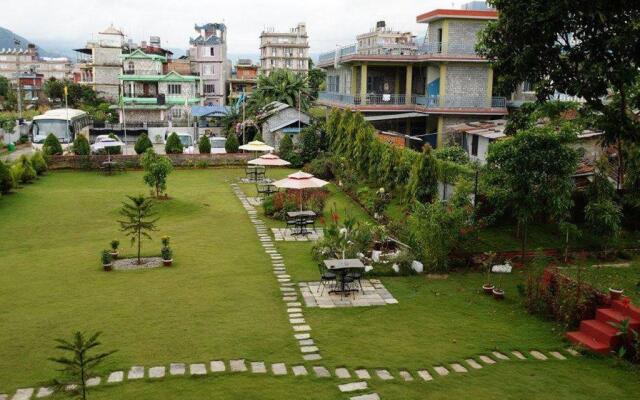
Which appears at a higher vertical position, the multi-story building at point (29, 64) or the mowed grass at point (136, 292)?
the multi-story building at point (29, 64)

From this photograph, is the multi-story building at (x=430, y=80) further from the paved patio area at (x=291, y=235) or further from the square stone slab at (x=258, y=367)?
the square stone slab at (x=258, y=367)

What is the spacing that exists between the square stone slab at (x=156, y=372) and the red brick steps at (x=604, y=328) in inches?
318

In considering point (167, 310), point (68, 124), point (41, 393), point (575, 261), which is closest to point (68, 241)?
point (167, 310)

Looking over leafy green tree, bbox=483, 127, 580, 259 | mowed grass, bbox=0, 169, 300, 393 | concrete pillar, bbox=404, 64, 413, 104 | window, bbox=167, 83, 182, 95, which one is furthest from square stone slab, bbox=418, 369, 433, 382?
window, bbox=167, 83, 182, 95

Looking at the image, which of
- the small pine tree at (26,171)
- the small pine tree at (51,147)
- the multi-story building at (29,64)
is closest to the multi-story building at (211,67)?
the small pine tree at (51,147)

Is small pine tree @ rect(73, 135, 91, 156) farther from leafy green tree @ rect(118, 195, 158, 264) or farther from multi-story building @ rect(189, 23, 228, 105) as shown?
multi-story building @ rect(189, 23, 228, 105)

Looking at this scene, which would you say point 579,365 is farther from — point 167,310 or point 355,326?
point 167,310

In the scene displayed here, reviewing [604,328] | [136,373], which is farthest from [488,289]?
[136,373]

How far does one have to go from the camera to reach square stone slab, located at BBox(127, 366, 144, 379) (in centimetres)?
1022

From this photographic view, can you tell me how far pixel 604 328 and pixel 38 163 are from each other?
30280mm

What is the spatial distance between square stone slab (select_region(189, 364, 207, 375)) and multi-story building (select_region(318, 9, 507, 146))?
2577 centimetres

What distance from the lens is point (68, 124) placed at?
49.9 m

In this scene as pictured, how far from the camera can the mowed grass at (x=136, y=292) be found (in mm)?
11391

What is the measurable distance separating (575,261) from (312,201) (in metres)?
10.2
